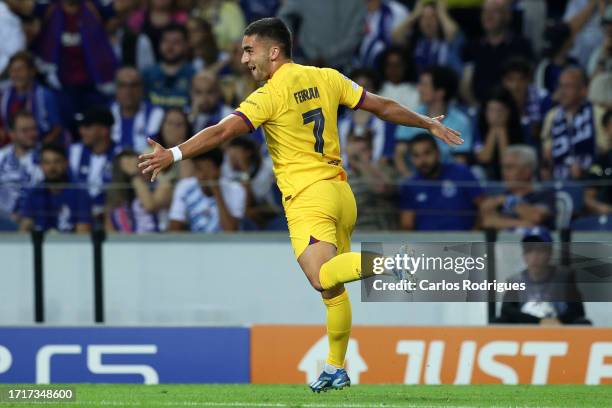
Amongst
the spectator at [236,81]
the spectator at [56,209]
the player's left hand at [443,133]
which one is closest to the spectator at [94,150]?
the spectator at [56,209]

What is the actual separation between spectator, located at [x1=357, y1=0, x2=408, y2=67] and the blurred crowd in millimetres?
18

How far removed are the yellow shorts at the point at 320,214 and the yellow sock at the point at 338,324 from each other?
340mm

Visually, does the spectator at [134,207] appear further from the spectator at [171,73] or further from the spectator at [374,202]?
the spectator at [171,73]

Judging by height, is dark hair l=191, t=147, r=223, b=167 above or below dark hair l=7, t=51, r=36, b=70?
below

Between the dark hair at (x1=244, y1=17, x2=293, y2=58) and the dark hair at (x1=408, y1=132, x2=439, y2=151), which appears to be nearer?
the dark hair at (x1=244, y1=17, x2=293, y2=58)

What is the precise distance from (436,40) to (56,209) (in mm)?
4695

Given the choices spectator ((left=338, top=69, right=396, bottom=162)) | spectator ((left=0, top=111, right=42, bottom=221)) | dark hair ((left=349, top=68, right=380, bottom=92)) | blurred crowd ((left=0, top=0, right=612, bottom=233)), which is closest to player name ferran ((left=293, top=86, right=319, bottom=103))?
blurred crowd ((left=0, top=0, right=612, bottom=233))

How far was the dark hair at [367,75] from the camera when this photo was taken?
1409cm

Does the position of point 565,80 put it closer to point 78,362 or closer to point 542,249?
point 542,249

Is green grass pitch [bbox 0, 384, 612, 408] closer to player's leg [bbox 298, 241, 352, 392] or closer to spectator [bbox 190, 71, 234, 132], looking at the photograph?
player's leg [bbox 298, 241, 352, 392]

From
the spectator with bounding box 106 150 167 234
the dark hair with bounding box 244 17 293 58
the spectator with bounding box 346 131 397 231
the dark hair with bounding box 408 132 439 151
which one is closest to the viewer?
the dark hair with bounding box 244 17 293 58

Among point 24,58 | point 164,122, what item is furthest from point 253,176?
point 24,58

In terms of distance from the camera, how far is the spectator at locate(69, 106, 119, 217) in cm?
1363

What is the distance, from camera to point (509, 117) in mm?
13508
